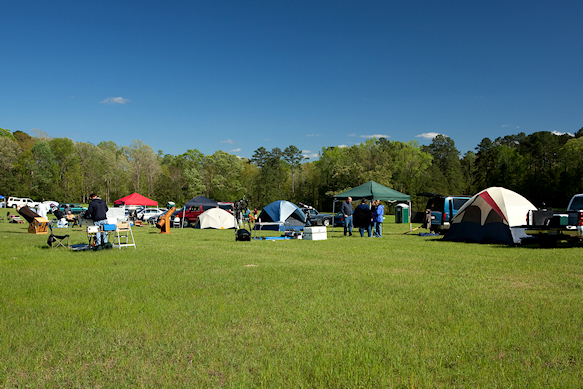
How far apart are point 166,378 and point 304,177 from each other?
77938mm

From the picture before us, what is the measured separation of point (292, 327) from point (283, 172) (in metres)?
79.1

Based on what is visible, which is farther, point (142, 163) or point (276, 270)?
point (142, 163)

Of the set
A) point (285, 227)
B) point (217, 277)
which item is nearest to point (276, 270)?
point (217, 277)

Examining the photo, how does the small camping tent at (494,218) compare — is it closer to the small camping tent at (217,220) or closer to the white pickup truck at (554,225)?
the white pickup truck at (554,225)

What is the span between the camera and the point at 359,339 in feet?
13.6

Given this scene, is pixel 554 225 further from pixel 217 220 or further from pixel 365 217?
pixel 217 220

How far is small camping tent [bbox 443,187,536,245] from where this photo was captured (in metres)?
13.5

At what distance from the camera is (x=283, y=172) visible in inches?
3285

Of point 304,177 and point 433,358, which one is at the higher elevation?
point 304,177

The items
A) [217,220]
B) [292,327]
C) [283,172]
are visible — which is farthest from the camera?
[283,172]

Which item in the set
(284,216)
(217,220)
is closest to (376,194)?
(284,216)

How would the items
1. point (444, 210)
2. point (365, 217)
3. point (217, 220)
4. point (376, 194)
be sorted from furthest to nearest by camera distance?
point (217, 220), point (376, 194), point (444, 210), point (365, 217)

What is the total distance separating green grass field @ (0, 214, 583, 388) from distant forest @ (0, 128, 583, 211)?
46.5 metres

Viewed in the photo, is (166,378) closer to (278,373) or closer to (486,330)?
(278,373)
